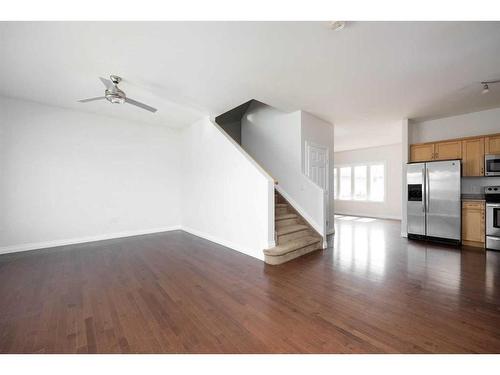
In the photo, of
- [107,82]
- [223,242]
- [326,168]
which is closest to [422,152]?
[326,168]

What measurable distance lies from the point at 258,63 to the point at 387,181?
24.8ft

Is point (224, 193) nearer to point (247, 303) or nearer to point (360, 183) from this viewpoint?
point (247, 303)

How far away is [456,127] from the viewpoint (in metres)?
4.85

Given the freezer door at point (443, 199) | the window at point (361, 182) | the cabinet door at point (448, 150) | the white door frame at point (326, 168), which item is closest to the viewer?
the freezer door at point (443, 199)

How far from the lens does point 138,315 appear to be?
1.98m

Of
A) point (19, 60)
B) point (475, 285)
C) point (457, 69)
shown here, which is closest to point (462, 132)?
point (457, 69)

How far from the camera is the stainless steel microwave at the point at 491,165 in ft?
13.4

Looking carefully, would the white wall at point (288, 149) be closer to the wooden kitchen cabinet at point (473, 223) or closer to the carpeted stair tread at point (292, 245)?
the carpeted stair tread at point (292, 245)

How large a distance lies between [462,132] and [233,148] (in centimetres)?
528

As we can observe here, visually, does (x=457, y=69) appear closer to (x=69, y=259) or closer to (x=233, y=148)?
(x=233, y=148)

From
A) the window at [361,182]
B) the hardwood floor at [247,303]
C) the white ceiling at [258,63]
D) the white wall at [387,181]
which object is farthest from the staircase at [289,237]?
the white wall at [387,181]

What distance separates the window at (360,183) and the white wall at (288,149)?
13.6ft

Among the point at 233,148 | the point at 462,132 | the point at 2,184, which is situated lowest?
the point at 2,184

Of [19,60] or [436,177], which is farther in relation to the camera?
[436,177]
